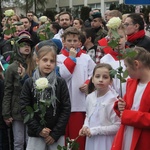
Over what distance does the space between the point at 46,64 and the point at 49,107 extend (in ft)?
1.69

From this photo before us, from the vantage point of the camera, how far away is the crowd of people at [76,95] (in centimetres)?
399

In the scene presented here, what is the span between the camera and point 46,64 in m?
4.85

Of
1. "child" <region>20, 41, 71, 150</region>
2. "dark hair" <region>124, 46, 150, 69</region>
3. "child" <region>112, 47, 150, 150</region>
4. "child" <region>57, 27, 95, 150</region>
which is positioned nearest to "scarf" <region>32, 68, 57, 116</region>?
"child" <region>20, 41, 71, 150</region>

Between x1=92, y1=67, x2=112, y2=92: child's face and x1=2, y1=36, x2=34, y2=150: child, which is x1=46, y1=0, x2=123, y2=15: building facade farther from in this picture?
x1=92, y1=67, x2=112, y2=92: child's face

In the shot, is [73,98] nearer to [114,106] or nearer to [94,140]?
[94,140]

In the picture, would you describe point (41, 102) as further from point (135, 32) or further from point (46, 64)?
point (135, 32)

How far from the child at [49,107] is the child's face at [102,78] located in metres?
0.45

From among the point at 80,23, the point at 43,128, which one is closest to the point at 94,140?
the point at 43,128

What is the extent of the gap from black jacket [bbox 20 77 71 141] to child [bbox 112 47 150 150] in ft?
2.94

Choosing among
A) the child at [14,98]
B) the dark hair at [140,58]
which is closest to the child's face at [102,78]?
the dark hair at [140,58]

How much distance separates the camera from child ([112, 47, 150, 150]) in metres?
3.90

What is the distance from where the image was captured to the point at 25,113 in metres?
4.86

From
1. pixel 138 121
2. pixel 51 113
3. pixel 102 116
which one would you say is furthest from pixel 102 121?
pixel 138 121

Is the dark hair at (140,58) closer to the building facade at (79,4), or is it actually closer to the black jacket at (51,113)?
the black jacket at (51,113)
